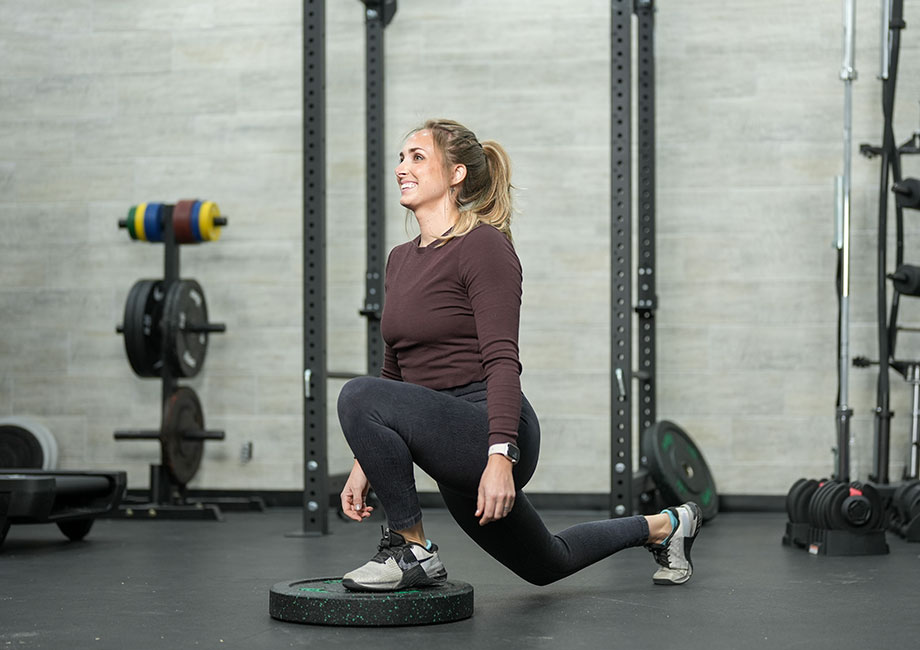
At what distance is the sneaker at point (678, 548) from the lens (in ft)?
8.77

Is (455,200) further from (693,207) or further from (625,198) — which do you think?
(693,207)

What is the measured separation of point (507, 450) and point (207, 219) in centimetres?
302

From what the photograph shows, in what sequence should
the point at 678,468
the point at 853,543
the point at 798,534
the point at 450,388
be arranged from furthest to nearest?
the point at 678,468
the point at 798,534
the point at 853,543
the point at 450,388

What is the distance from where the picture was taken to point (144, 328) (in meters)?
4.68

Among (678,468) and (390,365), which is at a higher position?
Answer: (390,365)

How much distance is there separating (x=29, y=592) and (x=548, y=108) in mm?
3079

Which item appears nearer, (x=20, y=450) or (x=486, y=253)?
(x=486, y=253)

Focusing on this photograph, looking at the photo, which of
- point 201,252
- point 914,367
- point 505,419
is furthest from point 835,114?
point 505,419

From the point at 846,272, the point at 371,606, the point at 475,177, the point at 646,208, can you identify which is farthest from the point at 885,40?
the point at 371,606

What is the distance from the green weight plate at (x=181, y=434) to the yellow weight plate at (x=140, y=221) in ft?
2.11

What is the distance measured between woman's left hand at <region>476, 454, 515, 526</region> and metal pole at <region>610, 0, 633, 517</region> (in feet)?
6.68

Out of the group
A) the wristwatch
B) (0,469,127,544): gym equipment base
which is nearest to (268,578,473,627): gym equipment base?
the wristwatch

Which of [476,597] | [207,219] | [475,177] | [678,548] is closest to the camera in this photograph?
[475,177]

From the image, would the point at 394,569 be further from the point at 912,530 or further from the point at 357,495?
the point at 912,530
